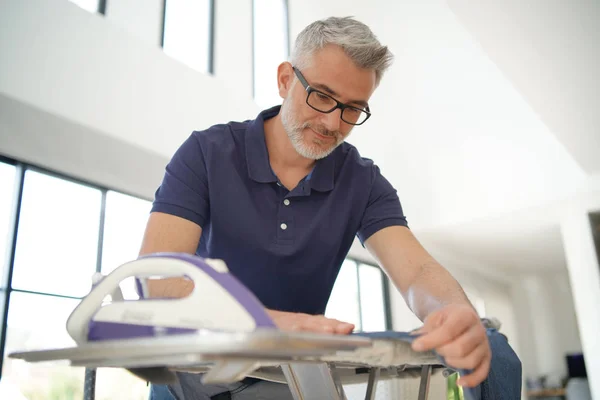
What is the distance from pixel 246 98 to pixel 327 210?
3.81 metres

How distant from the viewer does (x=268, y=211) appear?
3.79 feet

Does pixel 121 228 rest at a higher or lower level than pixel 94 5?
lower

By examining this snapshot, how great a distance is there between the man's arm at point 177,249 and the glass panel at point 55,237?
2.95 meters

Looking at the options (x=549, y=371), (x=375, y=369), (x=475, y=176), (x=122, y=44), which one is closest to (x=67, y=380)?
(x=122, y=44)

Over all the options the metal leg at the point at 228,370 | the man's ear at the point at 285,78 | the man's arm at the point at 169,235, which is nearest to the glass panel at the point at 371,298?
the man's ear at the point at 285,78

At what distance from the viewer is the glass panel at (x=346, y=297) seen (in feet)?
20.7

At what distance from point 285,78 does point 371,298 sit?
6.07 metres

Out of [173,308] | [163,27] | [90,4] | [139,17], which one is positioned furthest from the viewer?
[163,27]

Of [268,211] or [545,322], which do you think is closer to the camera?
[268,211]

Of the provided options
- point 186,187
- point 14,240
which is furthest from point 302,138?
point 14,240

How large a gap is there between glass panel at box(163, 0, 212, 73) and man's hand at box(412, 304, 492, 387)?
4165mm

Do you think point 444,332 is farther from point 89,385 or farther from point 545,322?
point 545,322

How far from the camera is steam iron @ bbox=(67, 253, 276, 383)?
0.52 metres

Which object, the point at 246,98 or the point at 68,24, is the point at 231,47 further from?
the point at 68,24
